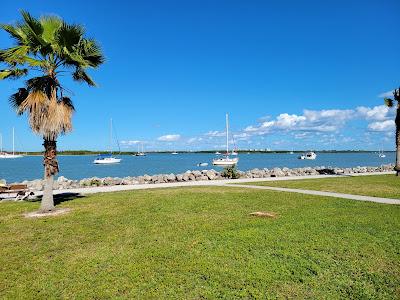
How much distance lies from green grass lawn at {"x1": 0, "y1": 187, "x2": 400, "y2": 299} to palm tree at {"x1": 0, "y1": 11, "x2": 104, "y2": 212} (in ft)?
9.16

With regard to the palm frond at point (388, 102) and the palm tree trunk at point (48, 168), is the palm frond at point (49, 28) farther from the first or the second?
the palm frond at point (388, 102)

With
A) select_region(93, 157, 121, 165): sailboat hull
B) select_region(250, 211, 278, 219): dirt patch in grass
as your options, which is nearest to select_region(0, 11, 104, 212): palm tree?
select_region(250, 211, 278, 219): dirt patch in grass

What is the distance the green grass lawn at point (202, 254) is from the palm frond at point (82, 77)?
187 inches

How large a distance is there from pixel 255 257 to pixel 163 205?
636 cm

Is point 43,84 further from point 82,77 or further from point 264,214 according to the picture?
point 264,214

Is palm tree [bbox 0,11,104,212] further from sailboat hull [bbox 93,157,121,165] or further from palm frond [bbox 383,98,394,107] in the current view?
Result: sailboat hull [bbox 93,157,121,165]

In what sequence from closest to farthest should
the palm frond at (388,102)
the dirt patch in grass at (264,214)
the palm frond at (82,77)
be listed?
the dirt patch in grass at (264,214), the palm frond at (82,77), the palm frond at (388,102)

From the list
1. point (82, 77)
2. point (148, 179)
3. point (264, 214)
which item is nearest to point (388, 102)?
point (148, 179)

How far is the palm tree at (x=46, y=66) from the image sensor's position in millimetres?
10898

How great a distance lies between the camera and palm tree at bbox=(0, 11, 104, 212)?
35.8 ft

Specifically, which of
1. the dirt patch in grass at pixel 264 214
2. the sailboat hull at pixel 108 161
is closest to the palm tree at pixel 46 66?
the dirt patch in grass at pixel 264 214

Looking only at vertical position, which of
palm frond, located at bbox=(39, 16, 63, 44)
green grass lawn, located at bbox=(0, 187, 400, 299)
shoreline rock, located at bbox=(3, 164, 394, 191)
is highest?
palm frond, located at bbox=(39, 16, 63, 44)

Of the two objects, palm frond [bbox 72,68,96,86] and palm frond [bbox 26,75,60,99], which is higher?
palm frond [bbox 72,68,96,86]

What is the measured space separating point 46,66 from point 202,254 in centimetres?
864
